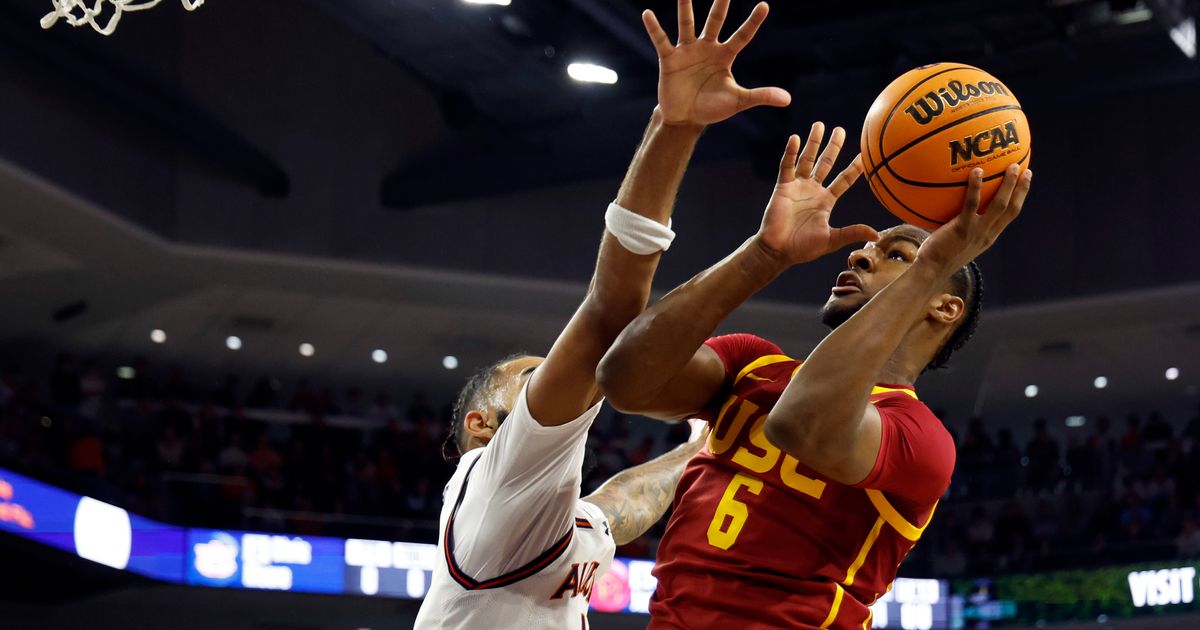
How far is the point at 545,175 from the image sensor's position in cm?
1811

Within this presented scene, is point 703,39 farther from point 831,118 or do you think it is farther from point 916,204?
point 831,118

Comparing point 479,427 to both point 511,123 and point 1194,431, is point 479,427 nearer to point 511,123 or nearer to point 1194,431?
point 511,123

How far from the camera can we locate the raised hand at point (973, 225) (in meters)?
2.59

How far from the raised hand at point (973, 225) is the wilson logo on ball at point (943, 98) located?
0.27 m

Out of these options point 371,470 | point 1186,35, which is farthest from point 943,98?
point 1186,35

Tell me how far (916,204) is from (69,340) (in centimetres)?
1766

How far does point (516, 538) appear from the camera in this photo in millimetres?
3090

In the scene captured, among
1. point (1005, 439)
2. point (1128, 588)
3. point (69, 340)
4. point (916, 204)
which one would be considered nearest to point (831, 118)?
point (1005, 439)

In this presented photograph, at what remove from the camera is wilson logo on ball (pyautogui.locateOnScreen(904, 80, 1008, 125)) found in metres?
2.87

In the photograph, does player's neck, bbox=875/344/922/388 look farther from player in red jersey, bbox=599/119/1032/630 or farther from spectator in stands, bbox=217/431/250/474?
spectator in stands, bbox=217/431/250/474

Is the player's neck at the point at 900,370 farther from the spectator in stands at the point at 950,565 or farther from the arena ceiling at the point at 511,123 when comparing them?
the spectator in stands at the point at 950,565

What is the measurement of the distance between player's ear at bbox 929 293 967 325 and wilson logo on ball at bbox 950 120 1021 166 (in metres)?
0.39

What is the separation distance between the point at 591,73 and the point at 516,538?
1227 centimetres

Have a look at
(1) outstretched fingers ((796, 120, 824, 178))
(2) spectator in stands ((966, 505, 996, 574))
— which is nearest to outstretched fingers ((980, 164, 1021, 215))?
(1) outstretched fingers ((796, 120, 824, 178))
